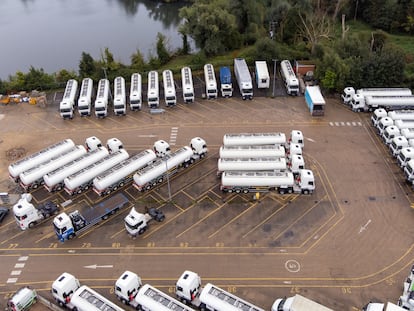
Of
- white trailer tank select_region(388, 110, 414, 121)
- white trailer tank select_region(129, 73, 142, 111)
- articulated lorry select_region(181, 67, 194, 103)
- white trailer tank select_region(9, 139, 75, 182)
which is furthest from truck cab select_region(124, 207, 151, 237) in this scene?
white trailer tank select_region(388, 110, 414, 121)

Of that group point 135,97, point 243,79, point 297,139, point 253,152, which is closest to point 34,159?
point 135,97

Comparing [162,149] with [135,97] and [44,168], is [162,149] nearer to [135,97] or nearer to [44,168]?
[44,168]

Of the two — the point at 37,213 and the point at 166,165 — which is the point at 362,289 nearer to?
the point at 166,165

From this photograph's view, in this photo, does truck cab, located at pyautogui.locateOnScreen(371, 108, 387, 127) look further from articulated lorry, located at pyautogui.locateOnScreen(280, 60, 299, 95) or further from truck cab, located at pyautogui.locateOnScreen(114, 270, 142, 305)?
truck cab, located at pyautogui.locateOnScreen(114, 270, 142, 305)

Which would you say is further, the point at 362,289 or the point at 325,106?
the point at 325,106

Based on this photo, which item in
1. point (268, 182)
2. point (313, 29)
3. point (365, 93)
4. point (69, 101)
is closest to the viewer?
point (268, 182)

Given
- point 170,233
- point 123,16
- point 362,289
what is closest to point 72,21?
point 123,16

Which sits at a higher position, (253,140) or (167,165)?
(253,140)
